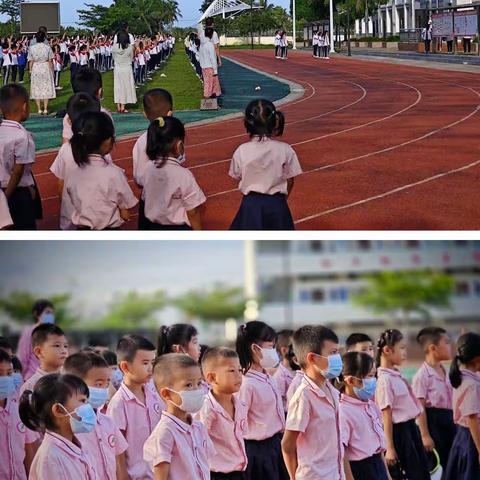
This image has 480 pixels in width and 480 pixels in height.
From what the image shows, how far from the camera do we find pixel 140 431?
3.23 metres

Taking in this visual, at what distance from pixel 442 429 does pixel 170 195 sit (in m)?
0.99

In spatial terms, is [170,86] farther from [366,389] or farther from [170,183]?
[366,389]

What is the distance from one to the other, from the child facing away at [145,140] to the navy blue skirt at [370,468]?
92 cm

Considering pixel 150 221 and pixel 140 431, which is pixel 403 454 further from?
pixel 150 221

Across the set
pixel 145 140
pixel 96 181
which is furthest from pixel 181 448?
pixel 145 140

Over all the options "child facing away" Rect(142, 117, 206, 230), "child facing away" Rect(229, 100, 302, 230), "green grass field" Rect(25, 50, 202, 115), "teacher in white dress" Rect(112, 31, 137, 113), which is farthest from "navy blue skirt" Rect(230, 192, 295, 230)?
"teacher in white dress" Rect(112, 31, 137, 113)

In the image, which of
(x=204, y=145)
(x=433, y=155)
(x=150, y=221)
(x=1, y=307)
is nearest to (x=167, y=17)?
(x=204, y=145)

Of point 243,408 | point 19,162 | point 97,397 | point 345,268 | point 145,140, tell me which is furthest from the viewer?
point 19,162

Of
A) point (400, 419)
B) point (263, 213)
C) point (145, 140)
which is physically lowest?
point (400, 419)

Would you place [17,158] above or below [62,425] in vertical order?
above

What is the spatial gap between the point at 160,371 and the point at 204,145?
11.6ft

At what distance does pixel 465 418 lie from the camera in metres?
3.24

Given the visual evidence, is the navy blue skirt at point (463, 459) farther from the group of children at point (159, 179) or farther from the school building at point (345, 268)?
the group of children at point (159, 179)

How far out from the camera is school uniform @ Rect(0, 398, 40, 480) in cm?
323
